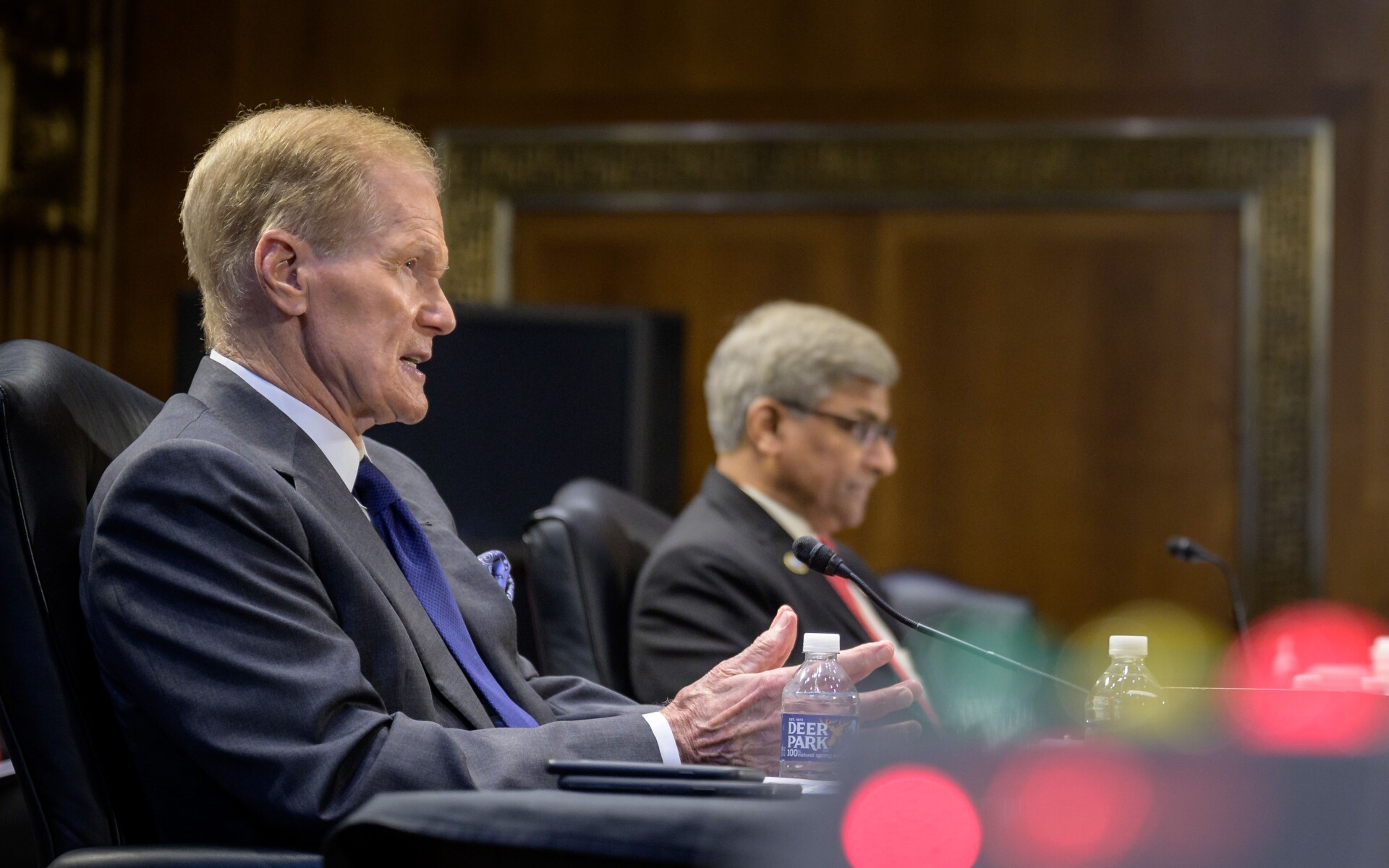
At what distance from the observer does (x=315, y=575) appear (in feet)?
4.24

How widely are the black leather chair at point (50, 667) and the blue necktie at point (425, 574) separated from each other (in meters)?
0.29

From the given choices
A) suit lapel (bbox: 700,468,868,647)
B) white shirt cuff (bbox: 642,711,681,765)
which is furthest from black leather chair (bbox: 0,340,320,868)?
suit lapel (bbox: 700,468,868,647)

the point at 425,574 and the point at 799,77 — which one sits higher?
the point at 799,77

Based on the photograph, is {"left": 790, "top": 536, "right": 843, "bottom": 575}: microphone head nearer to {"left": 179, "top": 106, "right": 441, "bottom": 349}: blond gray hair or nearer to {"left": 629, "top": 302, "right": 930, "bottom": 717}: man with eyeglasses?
{"left": 179, "top": 106, "right": 441, "bottom": 349}: blond gray hair

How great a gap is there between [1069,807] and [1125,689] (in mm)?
1030

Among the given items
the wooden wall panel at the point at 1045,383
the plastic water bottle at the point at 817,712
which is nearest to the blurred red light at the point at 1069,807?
the plastic water bottle at the point at 817,712

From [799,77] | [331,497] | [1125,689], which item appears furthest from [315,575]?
[799,77]

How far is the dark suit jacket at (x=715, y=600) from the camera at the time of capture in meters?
2.21

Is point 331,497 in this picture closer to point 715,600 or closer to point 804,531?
point 715,600

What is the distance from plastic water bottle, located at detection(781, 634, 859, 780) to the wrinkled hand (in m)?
0.01

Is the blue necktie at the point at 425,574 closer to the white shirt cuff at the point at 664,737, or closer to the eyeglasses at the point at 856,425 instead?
the white shirt cuff at the point at 664,737

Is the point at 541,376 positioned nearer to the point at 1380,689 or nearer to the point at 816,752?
the point at 1380,689

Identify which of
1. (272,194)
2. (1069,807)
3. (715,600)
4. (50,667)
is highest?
(272,194)

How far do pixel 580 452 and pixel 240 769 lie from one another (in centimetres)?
246
